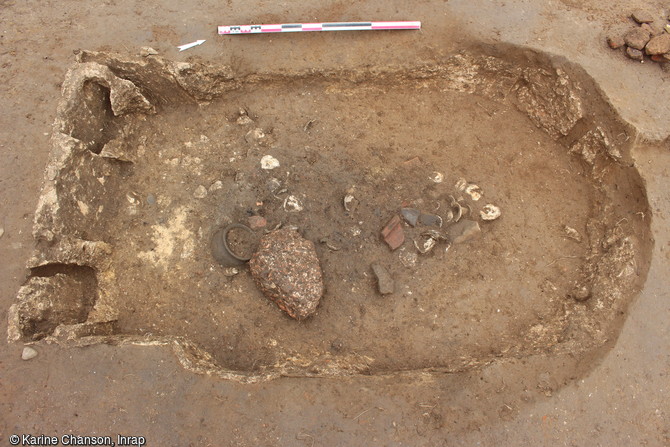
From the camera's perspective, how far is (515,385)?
3400 millimetres

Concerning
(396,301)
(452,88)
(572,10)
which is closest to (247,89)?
(452,88)

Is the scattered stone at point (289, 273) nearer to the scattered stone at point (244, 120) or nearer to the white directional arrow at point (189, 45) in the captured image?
the scattered stone at point (244, 120)

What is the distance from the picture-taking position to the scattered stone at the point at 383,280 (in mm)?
4105

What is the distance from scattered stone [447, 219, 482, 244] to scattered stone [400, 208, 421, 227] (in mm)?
370

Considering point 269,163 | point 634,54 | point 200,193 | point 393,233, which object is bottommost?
point 393,233

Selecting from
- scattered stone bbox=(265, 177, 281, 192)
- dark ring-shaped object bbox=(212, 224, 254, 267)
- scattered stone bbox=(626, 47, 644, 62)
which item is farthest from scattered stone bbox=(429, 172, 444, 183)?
scattered stone bbox=(626, 47, 644, 62)

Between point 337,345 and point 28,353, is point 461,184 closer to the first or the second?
point 337,345

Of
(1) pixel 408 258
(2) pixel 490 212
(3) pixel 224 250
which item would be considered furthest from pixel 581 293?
(3) pixel 224 250

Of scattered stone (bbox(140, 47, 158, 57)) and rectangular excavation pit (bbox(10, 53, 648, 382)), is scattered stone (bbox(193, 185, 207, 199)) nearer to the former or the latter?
rectangular excavation pit (bbox(10, 53, 648, 382))

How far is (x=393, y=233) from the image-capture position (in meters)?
4.24

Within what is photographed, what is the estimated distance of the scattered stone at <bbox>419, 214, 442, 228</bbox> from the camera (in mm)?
4355

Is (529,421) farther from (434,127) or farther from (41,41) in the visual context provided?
(41,41)

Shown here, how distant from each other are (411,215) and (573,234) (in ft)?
5.40

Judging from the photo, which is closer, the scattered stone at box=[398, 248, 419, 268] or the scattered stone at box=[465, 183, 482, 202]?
the scattered stone at box=[398, 248, 419, 268]
